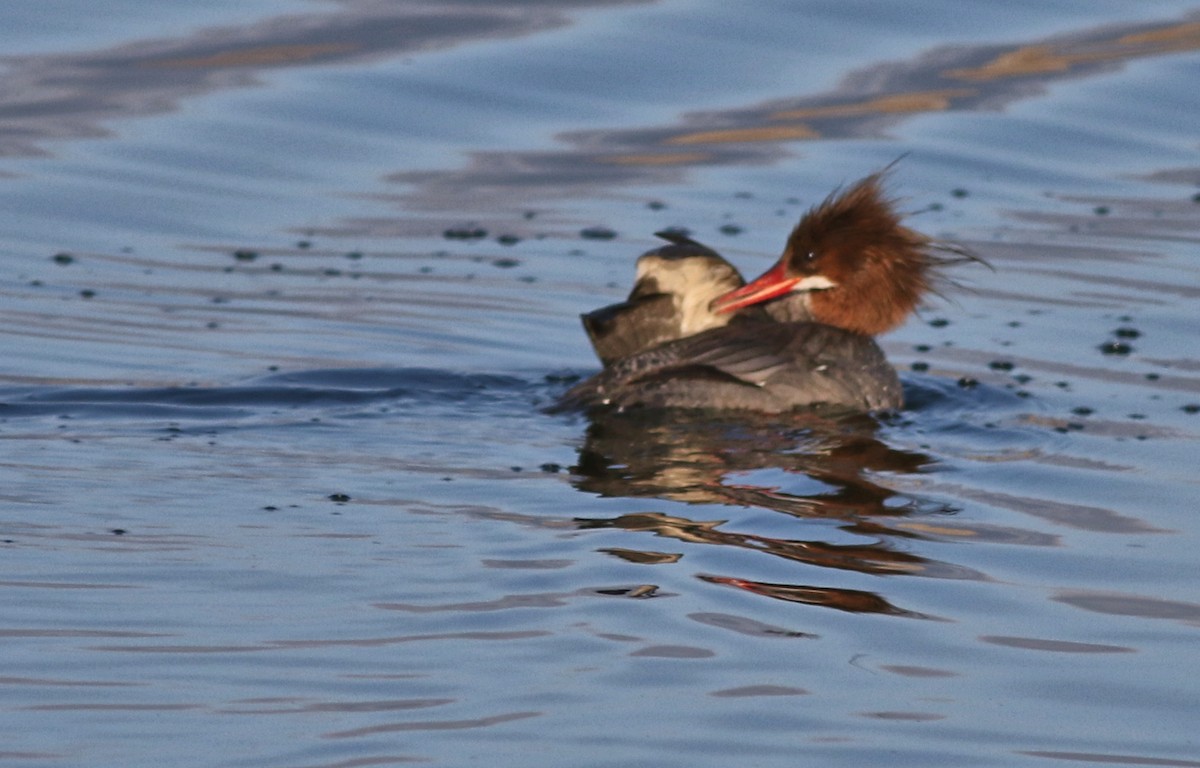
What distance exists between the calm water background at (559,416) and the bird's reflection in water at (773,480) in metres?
0.03

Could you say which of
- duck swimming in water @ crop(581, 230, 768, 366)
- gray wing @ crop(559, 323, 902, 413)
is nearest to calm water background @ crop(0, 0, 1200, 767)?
gray wing @ crop(559, 323, 902, 413)

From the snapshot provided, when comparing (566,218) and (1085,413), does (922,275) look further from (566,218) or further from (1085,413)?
(566,218)

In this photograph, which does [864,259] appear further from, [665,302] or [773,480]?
[773,480]

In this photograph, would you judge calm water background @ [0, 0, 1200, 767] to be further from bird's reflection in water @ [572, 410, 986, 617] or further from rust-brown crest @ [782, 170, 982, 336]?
rust-brown crest @ [782, 170, 982, 336]

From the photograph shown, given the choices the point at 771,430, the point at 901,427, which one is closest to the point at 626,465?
the point at 771,430

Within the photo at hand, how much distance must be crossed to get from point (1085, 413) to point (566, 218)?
4233 mm

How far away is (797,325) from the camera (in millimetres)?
8695

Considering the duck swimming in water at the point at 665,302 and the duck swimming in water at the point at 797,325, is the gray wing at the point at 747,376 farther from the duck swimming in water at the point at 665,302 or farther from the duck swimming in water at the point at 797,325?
the duck swimming in water at the point at 665,302

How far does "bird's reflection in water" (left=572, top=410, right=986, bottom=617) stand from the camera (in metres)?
6.00

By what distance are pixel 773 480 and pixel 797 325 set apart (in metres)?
1.68

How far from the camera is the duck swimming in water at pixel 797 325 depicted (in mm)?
8273

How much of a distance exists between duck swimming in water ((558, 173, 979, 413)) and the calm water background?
0.18 meters

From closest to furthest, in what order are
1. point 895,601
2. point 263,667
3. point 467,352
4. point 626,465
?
point 263,667
point 895,601
point 626,465
point 467,352

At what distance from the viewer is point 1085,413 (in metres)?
8.28
